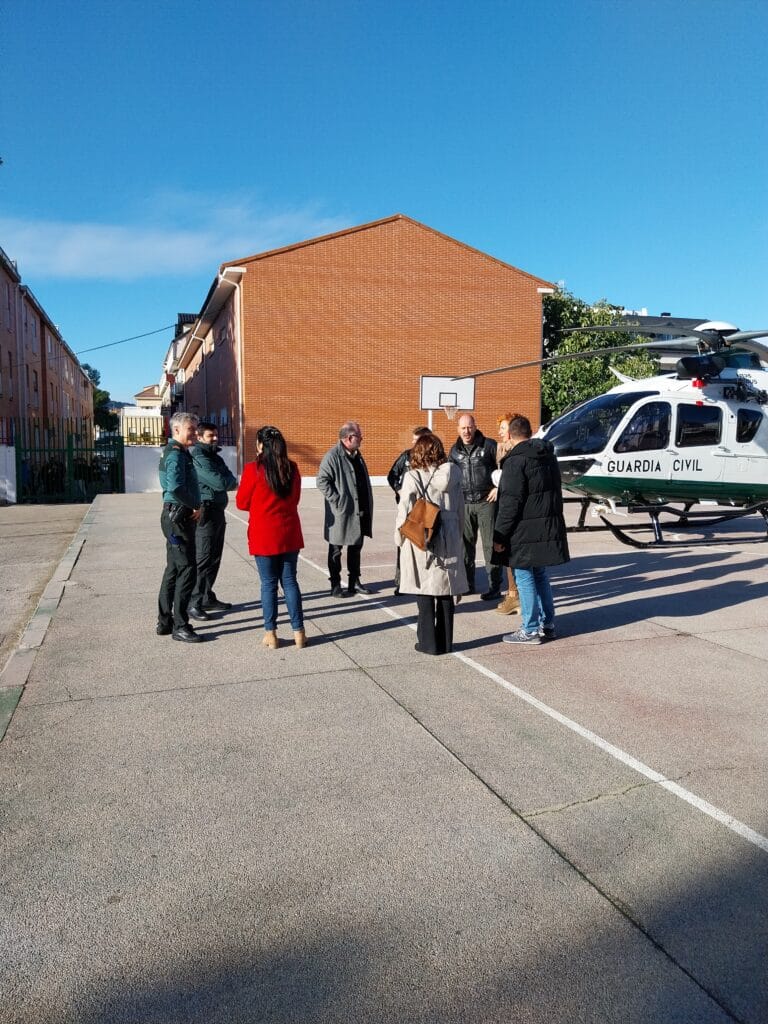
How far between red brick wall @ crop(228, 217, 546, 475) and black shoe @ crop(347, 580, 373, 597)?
67.6ft

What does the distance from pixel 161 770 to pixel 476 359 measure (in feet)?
94.3

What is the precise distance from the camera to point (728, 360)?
12047 millimetres

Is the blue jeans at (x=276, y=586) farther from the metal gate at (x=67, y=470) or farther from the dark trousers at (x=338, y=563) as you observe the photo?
the metal gate at (x=67, y=470)

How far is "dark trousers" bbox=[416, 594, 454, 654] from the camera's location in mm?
5922

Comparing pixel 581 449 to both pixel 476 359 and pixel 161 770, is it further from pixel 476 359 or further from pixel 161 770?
pixel 476 359

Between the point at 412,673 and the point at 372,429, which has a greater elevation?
the point at 372,429

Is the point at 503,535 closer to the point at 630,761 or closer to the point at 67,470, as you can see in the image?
the point at 630,761

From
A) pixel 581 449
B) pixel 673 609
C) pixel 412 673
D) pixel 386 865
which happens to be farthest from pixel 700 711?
pixel 581 449

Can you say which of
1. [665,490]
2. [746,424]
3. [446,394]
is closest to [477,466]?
[665,490]

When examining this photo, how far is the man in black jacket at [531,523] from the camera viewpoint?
6156 millimetres

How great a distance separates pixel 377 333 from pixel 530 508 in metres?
24.8

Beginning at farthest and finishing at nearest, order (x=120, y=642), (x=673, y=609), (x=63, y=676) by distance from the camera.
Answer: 1. (x=673, y=609)
2. (x=120, y=642)
3. (x=63, y=676)

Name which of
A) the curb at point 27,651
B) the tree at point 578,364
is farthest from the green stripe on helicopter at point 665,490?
the tree at point 578,364

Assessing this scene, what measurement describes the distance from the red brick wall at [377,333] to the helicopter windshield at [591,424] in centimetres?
1786
